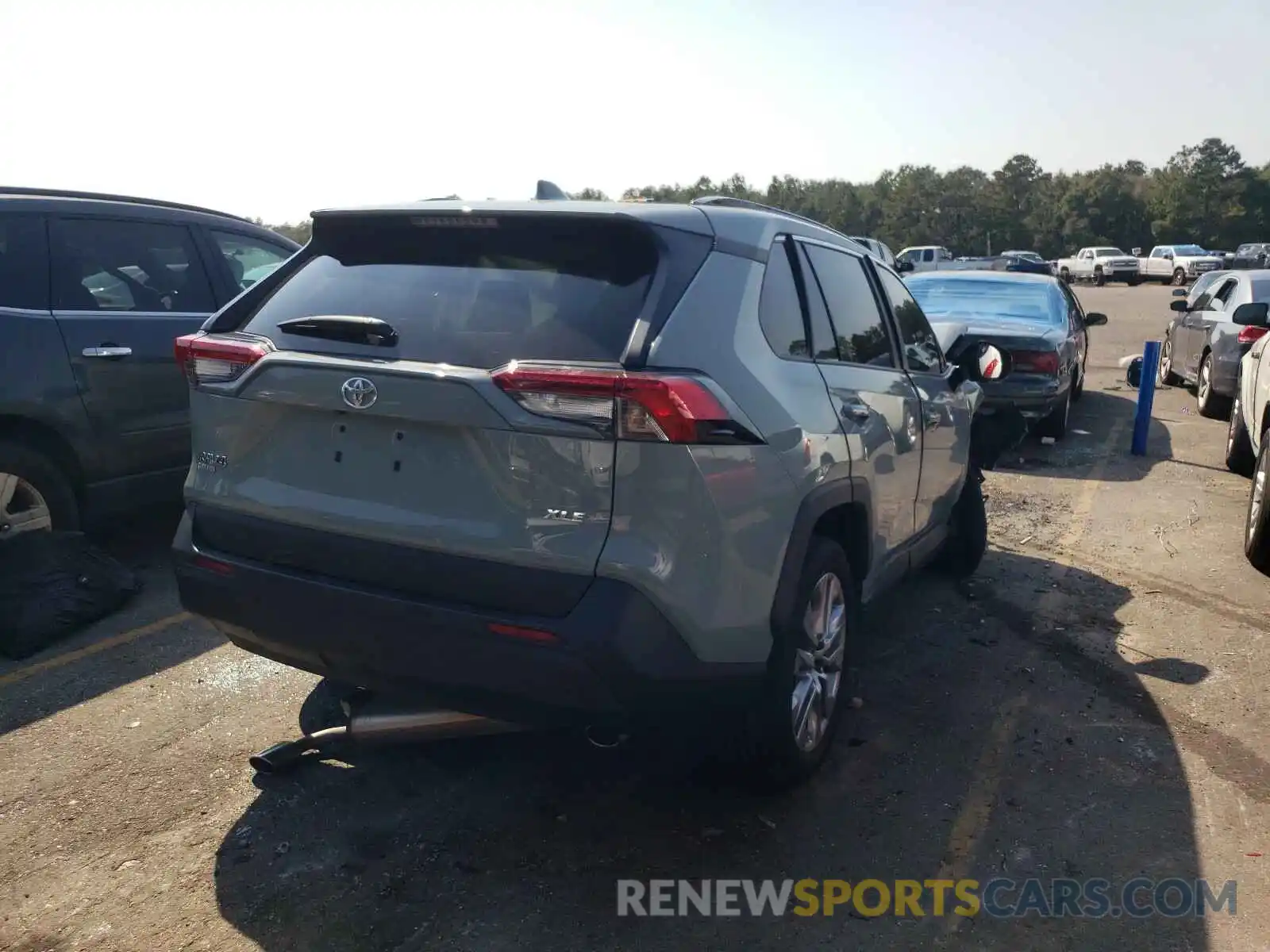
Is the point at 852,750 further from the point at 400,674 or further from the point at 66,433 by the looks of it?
the point at 66,433

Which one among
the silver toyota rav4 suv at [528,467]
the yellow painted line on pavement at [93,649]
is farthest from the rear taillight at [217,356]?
the yellow painted line on pavement at [93,649]

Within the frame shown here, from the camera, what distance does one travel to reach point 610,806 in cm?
343

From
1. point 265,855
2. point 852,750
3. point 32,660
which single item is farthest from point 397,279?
point 32,660

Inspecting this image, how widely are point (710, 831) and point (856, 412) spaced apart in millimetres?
1529

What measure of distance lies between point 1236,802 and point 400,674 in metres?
2.88

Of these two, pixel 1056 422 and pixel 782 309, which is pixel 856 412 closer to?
pixel 782 309

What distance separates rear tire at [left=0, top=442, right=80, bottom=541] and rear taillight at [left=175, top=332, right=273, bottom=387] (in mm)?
2204

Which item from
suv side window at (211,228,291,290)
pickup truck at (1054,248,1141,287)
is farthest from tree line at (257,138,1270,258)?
suv side window at (211,228,291,290)

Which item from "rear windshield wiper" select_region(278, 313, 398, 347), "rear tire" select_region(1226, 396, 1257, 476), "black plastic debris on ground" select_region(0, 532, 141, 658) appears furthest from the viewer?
"rear tire" select_region(1226, 396, 1257, 476)

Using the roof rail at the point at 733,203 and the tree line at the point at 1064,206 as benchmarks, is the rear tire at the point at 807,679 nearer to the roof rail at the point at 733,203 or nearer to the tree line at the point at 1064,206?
the roof rail at the point at 733,203

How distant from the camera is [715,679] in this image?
2.86 metres

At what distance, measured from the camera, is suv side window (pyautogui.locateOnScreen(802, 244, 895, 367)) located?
388cm

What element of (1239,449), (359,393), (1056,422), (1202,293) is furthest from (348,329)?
(1202,293)

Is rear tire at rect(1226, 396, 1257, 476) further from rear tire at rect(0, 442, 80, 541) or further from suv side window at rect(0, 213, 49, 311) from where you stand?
suv side window at rect(0, 213, 49, 311)
